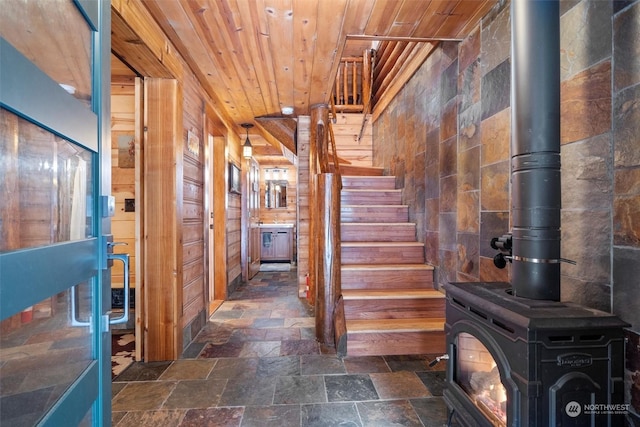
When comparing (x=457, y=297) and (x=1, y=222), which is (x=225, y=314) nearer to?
(x=457, y=297)

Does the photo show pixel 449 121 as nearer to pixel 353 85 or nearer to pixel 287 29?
pixel 287 29

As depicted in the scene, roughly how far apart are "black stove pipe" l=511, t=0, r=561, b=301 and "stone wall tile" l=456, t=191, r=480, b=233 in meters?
Answer: 0.83

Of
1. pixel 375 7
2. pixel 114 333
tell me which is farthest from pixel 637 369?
pixel 114 333

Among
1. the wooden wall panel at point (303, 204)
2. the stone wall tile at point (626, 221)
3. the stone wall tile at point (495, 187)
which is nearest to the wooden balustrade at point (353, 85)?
the wooden wall panel at point (303, 204)

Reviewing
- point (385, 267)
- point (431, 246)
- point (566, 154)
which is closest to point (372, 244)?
point (385, 267)

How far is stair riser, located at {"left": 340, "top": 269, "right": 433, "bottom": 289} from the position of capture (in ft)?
8.82

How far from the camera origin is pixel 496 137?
1.79 metres

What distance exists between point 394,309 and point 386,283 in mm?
281

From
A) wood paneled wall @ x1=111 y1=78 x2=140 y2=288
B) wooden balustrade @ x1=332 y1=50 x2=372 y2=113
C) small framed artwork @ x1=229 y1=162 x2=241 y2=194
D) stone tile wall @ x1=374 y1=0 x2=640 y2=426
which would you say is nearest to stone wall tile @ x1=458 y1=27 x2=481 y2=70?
stone tile wall @ x1=374 y1=0 x2=640 y2=426

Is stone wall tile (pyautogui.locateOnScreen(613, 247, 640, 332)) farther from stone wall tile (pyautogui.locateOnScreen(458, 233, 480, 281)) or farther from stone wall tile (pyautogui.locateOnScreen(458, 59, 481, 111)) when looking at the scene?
stone wall tile (pyautogui.locateOnScreen(458, 59, 481, 111))

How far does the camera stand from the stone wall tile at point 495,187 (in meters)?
1.71

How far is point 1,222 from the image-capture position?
653 millimetres

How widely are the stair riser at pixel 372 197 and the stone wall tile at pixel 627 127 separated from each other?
244 cm

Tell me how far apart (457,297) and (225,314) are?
2630 millimetres
